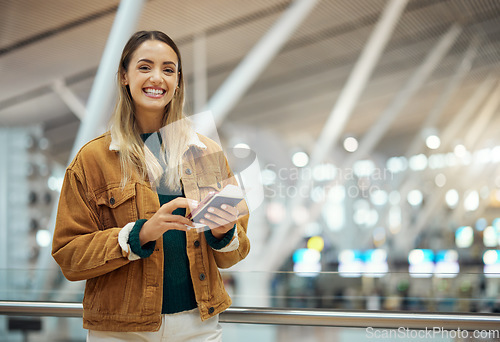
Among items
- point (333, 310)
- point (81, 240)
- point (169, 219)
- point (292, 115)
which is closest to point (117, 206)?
point (81, 240)

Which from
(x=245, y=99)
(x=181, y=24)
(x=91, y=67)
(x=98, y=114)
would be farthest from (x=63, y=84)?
(x=245, y=99)

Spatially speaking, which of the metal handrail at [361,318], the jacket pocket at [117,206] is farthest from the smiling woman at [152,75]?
the metal handrail at [361,318]

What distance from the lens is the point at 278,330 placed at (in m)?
4.38

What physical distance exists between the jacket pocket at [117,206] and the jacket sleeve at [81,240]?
4 centimetres

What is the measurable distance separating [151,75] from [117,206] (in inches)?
16.4

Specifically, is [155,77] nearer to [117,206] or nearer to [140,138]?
[140,138]

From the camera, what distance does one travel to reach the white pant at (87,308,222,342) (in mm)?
1615

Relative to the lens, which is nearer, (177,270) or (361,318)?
(177,270)

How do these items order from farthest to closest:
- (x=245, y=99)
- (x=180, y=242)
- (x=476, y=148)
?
(x=476, y=148) < (x=245, y=99) < (x=180, y=242)

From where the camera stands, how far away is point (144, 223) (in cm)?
152

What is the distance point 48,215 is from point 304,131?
7.76 meters

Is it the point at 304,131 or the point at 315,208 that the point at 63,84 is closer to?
the point at 315,208

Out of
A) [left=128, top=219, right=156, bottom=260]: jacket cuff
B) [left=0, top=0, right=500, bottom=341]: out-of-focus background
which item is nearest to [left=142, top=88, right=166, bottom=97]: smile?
[left=0, top=0, right=500, bottom=341]: out-of-focus background

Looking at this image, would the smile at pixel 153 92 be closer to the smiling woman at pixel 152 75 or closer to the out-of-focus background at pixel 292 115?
the smiling woman at pixel 152 75
